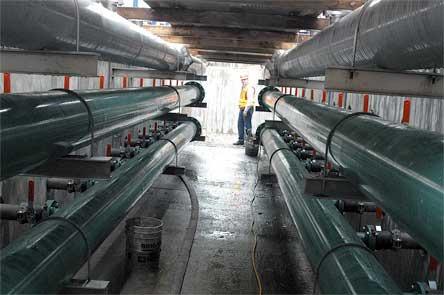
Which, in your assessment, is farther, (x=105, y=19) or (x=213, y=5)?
(x=213, y=5)

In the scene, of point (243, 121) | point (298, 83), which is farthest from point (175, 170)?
point (243, 121)

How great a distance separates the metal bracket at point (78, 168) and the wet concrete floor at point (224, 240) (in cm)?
147

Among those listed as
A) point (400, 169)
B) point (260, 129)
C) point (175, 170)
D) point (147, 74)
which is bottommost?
point (175, 170)

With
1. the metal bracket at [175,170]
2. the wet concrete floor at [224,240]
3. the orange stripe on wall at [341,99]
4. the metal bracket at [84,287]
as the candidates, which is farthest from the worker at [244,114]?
the metal bracket at [84,287]

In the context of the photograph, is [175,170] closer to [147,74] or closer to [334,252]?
[147,74]

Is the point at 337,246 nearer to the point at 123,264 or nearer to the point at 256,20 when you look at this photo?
the point at 123,264

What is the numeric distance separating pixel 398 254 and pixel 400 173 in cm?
261

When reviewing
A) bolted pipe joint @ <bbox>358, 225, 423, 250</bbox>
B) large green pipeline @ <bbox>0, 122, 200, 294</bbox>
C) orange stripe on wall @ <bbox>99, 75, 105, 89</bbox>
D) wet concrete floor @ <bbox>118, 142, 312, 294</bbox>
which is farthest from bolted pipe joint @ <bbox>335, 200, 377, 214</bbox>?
orange stripe on wall @ <bbox>99, 75, 105, 89</bbox>

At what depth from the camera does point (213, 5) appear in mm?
3943

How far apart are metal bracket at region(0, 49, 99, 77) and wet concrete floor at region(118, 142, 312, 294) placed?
1.96 m

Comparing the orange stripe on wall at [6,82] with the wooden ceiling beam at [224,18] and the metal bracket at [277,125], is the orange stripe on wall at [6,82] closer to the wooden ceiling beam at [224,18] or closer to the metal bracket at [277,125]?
the wooden ceiling beam at [224,18]

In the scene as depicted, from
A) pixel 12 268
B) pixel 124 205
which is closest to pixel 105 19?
pixel 124 205

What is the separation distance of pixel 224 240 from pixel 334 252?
2.69 meters

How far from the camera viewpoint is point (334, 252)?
7.09ft
